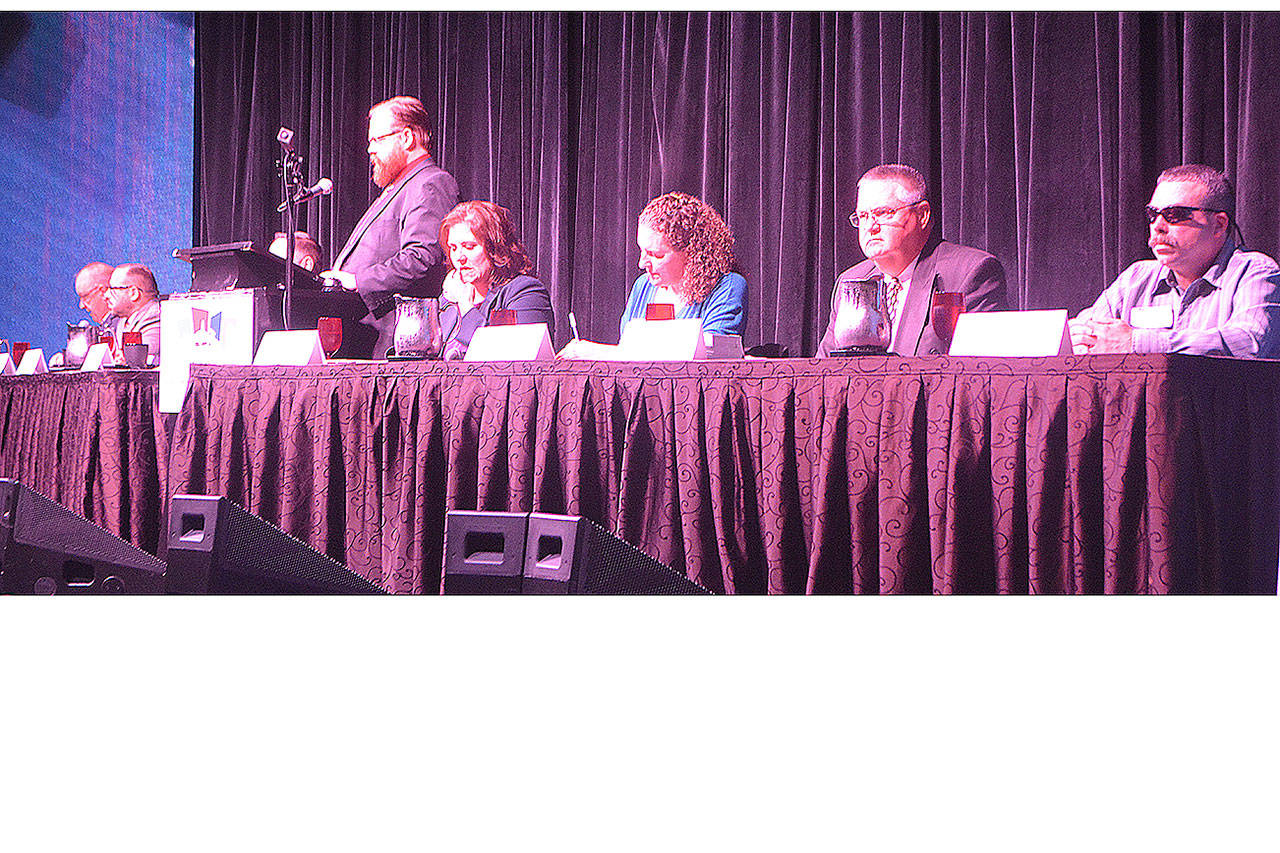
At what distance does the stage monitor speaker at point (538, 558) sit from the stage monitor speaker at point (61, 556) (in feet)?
2.75

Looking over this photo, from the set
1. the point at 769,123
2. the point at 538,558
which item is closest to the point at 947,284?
the point at 769,123

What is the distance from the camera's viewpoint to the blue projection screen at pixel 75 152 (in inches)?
150

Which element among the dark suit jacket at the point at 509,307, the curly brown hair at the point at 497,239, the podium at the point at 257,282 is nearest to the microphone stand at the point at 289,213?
the podium at the point at 257,282

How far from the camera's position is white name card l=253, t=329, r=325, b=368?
2170 mm

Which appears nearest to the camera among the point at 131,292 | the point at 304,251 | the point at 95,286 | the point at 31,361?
the point at 31,361

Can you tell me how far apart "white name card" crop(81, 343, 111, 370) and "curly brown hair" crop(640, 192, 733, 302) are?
1.51 metres

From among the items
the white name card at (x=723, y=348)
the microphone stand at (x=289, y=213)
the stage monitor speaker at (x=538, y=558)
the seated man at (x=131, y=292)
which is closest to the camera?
the stage monitor speaker at (x=538, y=558)

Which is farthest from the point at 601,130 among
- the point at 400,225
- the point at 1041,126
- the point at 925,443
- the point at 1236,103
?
the point at 925,443

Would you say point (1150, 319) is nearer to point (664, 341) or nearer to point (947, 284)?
point (947, 284)

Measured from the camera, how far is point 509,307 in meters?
2.69

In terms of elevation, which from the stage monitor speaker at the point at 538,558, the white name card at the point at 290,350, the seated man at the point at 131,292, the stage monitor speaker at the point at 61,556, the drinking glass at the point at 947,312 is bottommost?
the stage monitor speaker at the point at 61,556

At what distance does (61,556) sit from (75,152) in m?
2.46

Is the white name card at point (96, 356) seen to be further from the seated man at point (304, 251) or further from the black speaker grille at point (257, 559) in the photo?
the black speaker grille at point (257, 559)

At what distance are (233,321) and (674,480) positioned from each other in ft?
3.60
